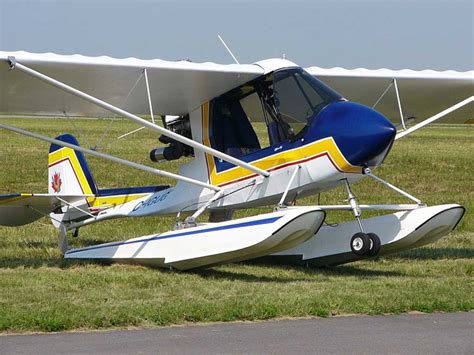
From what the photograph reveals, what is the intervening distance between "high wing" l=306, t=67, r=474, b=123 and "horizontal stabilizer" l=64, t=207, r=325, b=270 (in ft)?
10.7

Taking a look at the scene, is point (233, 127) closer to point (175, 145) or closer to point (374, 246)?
point (175, 145)

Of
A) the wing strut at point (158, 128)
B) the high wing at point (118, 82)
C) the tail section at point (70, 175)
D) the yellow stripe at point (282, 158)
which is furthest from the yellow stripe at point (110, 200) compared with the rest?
the wing strut at point (158, 128)

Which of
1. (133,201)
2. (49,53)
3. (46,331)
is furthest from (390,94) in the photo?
(46,331)

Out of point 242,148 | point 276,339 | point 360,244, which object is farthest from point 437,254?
point 276,339

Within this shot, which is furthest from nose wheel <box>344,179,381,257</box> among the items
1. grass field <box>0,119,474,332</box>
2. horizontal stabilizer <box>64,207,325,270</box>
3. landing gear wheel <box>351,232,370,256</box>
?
horizontal stabilizer <box>64,207,325,270</box>

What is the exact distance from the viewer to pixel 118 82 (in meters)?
11.6

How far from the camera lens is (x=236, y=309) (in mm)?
7484

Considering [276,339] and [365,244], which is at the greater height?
[365,244]

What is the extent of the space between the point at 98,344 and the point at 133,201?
6.93 m

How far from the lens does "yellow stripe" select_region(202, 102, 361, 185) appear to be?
397 inches

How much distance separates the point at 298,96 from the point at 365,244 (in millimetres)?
1922

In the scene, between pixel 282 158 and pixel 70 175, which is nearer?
pixel 282 158

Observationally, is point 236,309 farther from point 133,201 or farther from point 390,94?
point 390,94

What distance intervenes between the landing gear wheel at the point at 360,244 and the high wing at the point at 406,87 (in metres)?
3.07
